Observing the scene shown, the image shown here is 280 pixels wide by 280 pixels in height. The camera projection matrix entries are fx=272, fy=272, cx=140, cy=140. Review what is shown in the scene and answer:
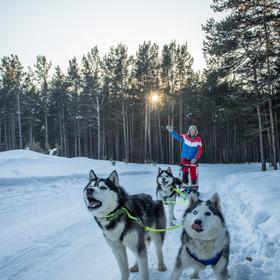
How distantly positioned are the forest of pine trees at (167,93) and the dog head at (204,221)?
16.0m

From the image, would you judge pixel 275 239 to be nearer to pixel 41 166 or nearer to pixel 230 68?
pixel 41 166

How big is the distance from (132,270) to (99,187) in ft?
4.74

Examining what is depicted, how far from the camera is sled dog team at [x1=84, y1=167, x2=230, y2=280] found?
3.13 m

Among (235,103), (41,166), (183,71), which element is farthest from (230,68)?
(183,71)

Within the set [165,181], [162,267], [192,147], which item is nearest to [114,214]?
[162,267]

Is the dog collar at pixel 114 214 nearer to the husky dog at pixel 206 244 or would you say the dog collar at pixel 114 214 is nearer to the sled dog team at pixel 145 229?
the sled dog team at pixel 145 229

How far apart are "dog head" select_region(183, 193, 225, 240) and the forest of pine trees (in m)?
16.0

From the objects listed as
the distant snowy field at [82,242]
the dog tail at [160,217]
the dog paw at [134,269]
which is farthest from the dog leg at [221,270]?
the dog paw at [134,269]

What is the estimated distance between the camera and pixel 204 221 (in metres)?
3.08

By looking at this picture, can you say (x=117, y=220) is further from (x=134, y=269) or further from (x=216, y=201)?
(x=216, y=201)

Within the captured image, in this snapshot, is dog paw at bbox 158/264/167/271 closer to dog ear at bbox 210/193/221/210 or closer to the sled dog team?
the sled dog team

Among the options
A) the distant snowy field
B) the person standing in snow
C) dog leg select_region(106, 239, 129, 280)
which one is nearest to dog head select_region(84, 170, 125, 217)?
dog leg select_region(106, 239, 129, 280)

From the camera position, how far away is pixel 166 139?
46.8 m

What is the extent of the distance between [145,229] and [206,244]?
91 centimetres
